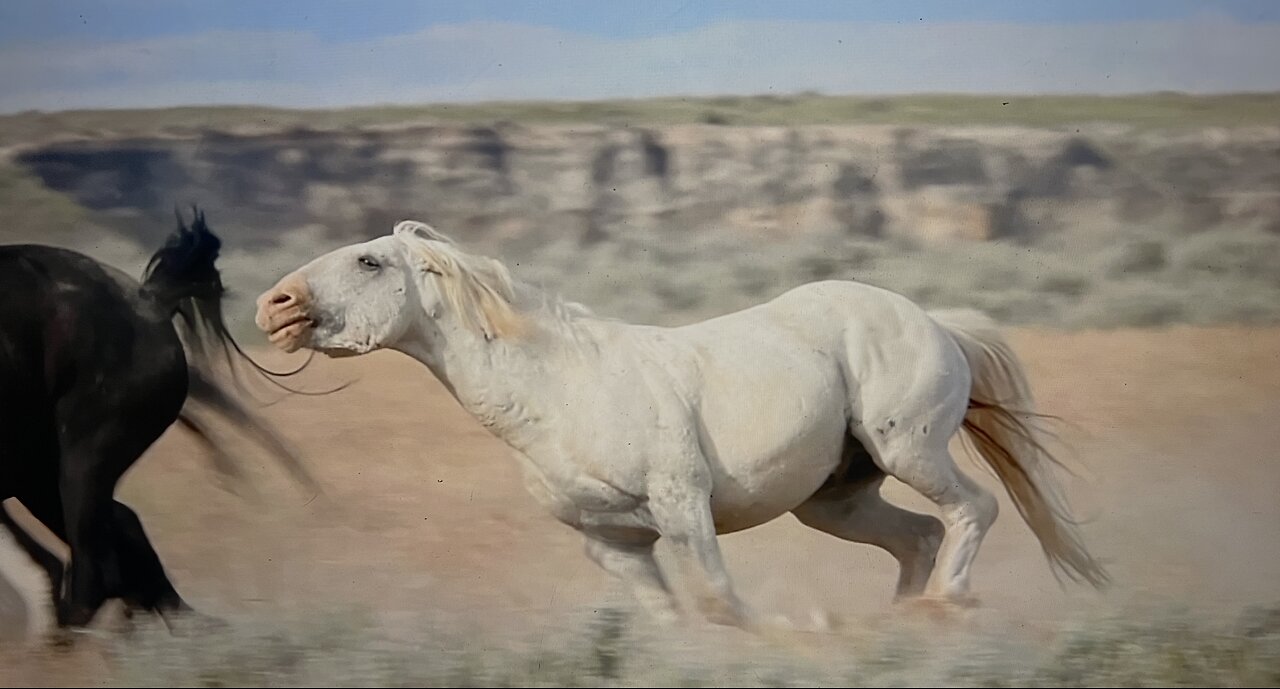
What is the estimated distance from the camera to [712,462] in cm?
392

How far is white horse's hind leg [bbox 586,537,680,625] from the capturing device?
4047 mm

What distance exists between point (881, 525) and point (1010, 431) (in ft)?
1.27

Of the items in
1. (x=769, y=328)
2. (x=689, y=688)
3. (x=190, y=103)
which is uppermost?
(x=190, y=103)

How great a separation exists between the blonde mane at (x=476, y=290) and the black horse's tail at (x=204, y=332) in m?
0.64

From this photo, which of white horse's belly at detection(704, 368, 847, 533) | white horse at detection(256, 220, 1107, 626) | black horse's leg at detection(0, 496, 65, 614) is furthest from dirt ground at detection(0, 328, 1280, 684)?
white horse's belly at detection(704, 368, 847, 533)

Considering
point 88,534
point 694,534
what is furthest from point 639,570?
point 88,534

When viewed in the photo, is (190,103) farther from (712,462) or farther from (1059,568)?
(1059,568)

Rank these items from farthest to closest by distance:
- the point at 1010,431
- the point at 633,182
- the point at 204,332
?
the point at 633,182 → the point at 204,332 → the point at 1010,431

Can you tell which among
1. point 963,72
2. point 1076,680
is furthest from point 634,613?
point 963,72

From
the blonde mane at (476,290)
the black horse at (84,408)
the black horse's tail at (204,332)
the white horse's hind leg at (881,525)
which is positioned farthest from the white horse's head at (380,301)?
the white horse's hind leg at (881,525)

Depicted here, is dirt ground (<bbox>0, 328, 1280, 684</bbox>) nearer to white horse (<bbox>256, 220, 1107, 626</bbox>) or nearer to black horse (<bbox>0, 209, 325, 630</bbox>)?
black horse (<bbox>0, 209, 325, 630</bbox>)

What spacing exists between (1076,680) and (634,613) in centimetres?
97

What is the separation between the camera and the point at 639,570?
4059mm

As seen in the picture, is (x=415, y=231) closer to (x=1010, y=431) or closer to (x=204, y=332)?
(x=204, y=332)
